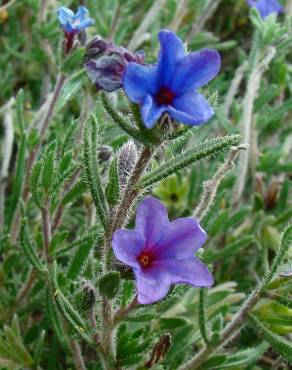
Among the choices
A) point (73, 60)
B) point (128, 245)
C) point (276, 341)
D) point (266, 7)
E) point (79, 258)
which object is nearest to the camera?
point (128, 245)

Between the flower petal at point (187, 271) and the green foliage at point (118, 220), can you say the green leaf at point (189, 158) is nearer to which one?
the green foliage at point (118, 220)

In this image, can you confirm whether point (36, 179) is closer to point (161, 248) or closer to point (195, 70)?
point (161, 248)

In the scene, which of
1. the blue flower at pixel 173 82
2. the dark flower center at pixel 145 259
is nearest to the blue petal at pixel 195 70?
the blue flower at pixel 173 82

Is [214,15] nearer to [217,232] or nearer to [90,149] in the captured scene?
[217,232]

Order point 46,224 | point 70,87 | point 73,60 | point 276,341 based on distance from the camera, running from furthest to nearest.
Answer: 1. point 70,87
2. point 73,60
3. point 46,224
4. point 276,341

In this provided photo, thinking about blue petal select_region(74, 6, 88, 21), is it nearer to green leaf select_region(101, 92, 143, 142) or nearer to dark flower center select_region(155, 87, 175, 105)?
green leaf select_region(101, 92, 143, 142)

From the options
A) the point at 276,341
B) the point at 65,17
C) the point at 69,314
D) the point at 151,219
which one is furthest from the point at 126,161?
the point at 65,17

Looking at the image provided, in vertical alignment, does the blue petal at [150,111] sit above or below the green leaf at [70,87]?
below
